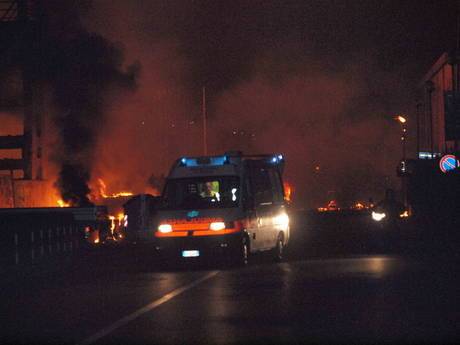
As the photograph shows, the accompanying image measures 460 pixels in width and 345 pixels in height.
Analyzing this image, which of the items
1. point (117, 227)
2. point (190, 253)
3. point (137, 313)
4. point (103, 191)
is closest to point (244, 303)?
point (137, 313)

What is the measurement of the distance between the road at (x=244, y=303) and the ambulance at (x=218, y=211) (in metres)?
0.56

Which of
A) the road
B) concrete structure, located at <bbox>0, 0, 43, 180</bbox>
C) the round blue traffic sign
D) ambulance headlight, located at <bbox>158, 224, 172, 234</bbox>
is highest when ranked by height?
concrete structure, located at <bbox>0, 0, 43, 180</bbox>

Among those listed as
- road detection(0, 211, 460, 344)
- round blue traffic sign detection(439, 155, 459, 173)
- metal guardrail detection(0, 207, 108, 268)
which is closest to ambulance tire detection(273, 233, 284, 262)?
road detection(0, 211, 460, 344)

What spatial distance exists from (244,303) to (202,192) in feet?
30.2

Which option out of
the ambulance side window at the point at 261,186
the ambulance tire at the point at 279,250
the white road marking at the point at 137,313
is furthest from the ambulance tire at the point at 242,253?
the white road marking at the point at 137,313

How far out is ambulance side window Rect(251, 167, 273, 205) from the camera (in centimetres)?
2415

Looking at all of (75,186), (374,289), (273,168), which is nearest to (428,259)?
(273,168)

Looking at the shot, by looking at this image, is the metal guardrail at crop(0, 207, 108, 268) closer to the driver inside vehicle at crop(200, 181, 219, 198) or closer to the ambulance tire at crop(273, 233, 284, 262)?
the driver inside vehicle at crop(200, 181, 219, 198)

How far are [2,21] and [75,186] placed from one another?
10.4 metres

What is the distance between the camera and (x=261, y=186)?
972 inches

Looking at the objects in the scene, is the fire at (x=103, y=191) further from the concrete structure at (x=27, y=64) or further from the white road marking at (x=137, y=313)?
the white road marking at (x=137, y=313)

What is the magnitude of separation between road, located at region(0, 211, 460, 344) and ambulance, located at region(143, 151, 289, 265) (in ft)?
1.85

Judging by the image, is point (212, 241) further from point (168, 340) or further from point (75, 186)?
point (75, 186)

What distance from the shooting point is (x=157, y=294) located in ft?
54.5
